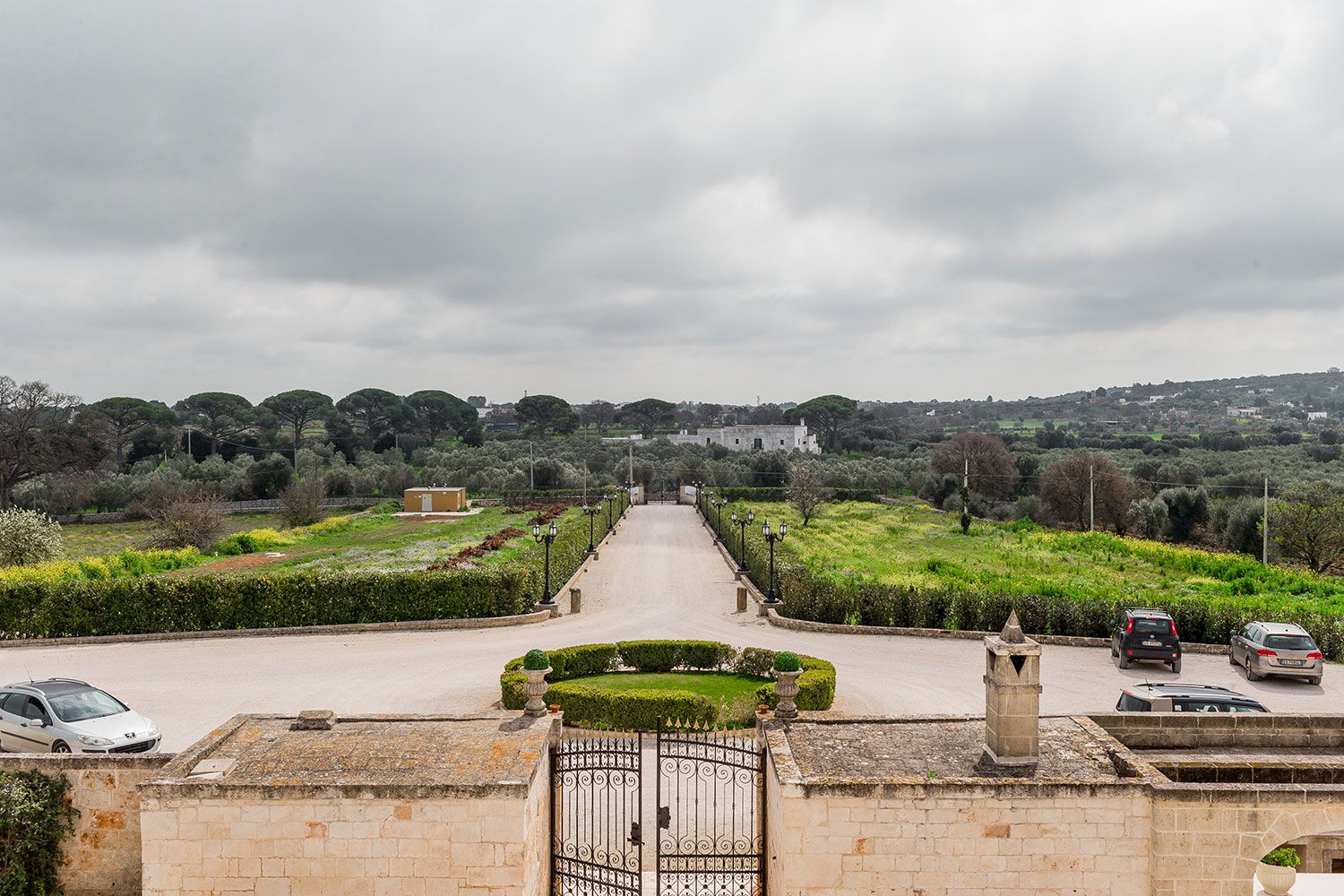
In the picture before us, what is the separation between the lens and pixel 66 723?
41.5 feet

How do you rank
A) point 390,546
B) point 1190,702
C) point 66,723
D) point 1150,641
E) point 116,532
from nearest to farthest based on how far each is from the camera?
point 1190,702, point 66,723, point 1150,641, point 390,546, point 116,532

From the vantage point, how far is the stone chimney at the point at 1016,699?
8578 mm

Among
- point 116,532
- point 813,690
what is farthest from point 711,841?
point 116,532

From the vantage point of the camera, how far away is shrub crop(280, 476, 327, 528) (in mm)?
49969

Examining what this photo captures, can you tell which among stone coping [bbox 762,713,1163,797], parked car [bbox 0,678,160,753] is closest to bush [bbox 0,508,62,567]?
parked car [bbox 0,678,160,753]

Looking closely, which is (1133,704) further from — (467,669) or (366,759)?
(467,669)

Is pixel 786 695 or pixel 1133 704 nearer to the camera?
pixel 786 695

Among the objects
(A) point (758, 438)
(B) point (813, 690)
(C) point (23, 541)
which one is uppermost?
(A) point (758, 438)

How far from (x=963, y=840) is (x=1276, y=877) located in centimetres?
298

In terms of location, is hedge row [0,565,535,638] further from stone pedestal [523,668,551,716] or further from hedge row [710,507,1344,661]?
stone pedestal [523,668,551,716]

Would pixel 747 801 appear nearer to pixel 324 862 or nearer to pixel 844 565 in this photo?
pixel 324 862

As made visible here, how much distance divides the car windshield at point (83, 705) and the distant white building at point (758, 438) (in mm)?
89151

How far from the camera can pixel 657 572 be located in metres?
31.4

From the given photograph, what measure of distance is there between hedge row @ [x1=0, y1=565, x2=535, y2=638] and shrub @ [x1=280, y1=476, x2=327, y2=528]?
92.7ft
